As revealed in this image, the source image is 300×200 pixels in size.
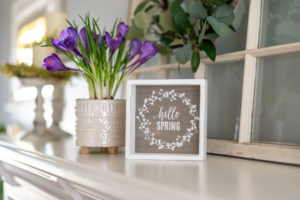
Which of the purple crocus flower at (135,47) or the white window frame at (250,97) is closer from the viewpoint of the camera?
the white window frame at (250,97)

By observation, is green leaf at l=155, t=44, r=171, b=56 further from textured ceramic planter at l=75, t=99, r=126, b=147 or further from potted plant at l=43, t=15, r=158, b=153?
textured ceramic planter at l=75, t=99, r=126, b=147

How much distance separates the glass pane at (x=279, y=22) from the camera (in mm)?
762

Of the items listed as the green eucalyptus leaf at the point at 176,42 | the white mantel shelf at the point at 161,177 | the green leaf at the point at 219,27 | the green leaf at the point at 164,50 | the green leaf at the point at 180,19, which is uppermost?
the green leaf at the point at 180,19

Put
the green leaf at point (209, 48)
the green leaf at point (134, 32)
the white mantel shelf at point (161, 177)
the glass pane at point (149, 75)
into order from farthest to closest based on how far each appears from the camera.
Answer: the glass pane at point (149, 75), the green leaf at point (134, 32), the green leaf at point (209, 48), the white mantel shelf at point (161, 177)

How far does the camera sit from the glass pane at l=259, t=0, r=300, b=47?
2.50 ft

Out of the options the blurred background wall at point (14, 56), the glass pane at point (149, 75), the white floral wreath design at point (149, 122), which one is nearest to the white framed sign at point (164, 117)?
the white floral wreath design at point (149, 122)

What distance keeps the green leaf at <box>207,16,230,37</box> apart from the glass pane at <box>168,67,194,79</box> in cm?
24

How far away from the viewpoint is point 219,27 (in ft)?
2.65

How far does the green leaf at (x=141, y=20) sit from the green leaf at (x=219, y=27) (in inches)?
10.7

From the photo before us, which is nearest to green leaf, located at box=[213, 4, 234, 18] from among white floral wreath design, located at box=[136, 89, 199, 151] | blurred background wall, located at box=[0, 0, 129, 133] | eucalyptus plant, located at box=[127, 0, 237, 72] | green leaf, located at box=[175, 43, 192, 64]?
eucalyptus plant, located at box=[127, 0, 237, 72]

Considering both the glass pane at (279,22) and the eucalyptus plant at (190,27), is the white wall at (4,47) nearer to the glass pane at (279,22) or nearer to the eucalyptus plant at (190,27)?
the eucalyptus plant at (190,27)

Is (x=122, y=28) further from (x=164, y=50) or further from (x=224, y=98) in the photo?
(x=224, y=98)

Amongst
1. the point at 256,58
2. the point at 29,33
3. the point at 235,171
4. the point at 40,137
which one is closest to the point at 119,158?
the point at 235,171

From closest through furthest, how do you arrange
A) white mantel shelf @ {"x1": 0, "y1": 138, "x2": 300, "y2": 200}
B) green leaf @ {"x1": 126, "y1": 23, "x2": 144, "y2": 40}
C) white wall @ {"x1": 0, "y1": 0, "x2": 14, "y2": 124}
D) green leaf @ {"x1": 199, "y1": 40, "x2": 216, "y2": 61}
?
white mantel shelf @ {"x1": 0, "y1": 138, "x2": 300, "y2": 200} → green leaf @ {"x1": 199, "y1": 40, "x2": 216, "y2": 61} → green leaf @ {"x1": 126, "y1": 23, "x2": 144, "y2": 40} → white wall @ {"x1": 0, "y1": 0, "x2": 14, "y2": 124}
